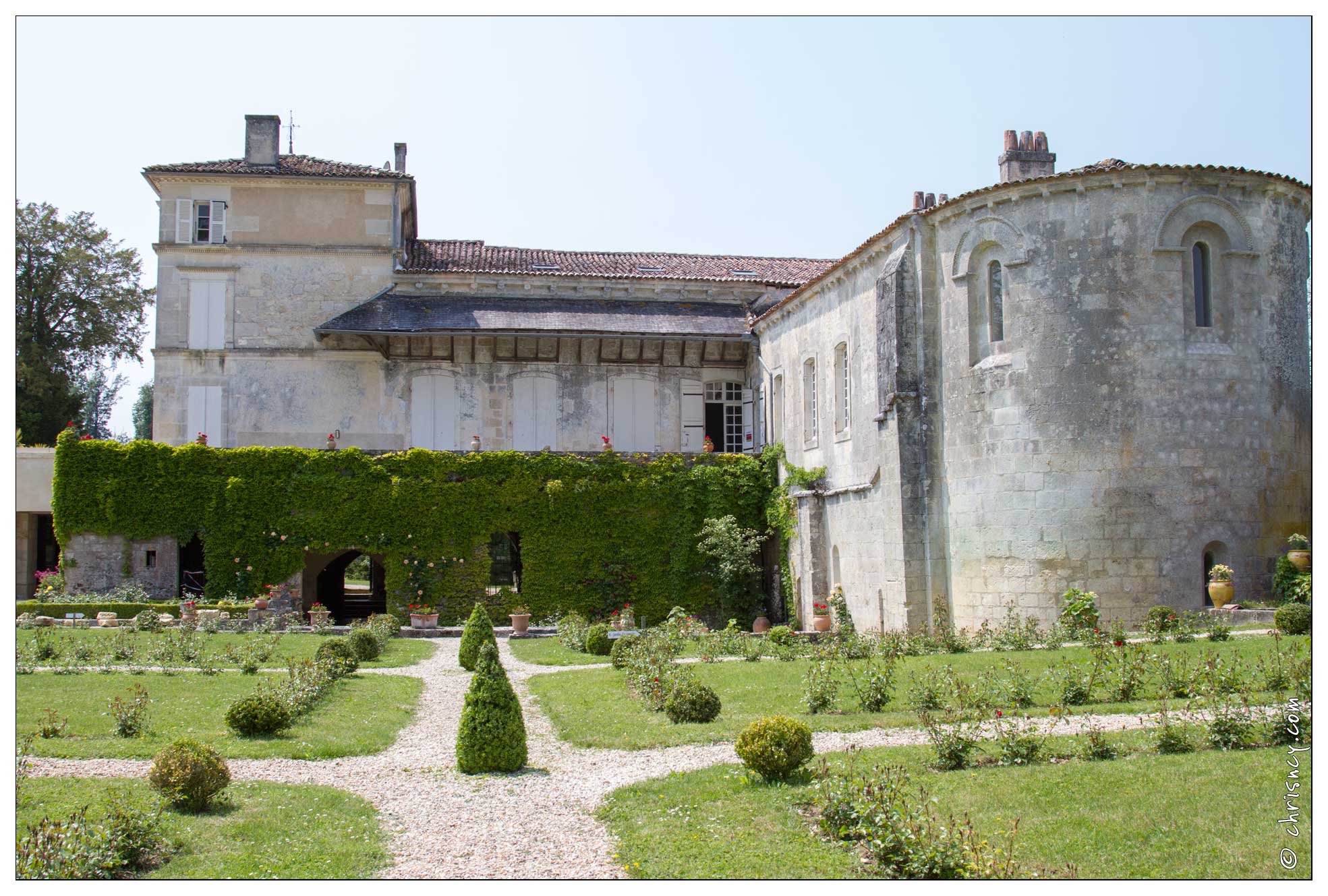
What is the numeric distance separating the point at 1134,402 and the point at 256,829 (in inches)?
615

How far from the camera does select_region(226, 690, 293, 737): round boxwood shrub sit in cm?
1242

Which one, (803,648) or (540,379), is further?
(540,379)

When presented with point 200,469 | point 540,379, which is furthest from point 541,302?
point 200,469

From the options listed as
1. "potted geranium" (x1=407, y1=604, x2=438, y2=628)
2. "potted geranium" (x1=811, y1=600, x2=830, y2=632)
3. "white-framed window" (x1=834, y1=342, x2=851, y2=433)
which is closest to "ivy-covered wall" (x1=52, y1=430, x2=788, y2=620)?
"potted geranium" (x1=407, y1=604, x2=438, y2=628)

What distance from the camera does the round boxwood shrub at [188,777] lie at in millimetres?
8930

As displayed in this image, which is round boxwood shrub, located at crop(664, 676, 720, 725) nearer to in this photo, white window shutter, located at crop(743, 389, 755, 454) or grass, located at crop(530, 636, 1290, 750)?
grass, located at crop(530, 636, 1290, 750)

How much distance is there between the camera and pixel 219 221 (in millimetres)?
32125

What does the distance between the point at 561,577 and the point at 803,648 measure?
32.3ft

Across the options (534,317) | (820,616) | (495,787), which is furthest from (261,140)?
(495,787)

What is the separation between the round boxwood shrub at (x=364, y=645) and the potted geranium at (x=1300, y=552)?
15730 mm

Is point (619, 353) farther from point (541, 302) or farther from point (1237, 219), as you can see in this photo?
point (1237, 219)

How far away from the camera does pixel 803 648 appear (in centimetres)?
1923

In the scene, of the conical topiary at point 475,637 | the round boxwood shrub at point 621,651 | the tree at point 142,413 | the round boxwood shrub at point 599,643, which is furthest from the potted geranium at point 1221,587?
Result: the tree at point 142,413
